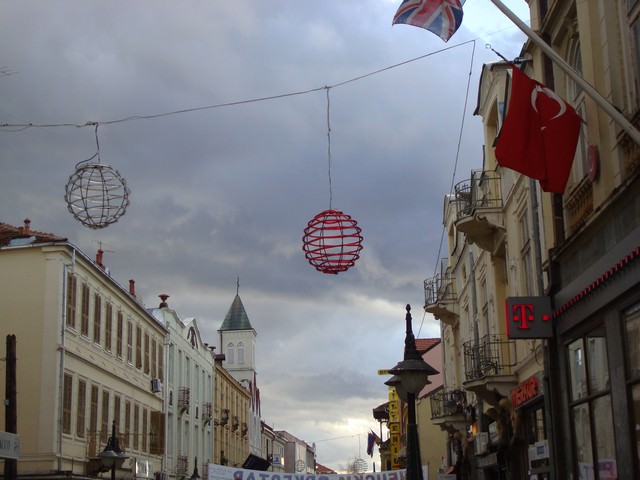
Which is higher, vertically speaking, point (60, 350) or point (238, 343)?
point (238, 343)

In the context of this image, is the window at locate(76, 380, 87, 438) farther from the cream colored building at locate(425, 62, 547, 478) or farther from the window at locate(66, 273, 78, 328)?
the cream colored building at locate(425, 62, 547, 478)

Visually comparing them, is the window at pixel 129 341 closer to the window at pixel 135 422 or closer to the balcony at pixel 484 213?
the window at pixel 135 422

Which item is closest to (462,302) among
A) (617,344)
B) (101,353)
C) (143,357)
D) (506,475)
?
(506,475)

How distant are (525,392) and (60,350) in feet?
52.4

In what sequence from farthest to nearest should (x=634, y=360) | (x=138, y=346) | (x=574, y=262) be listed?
(x=138, y=346), (x=574, y=262), (x=634, y=360)

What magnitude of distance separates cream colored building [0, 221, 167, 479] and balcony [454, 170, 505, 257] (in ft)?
44.0

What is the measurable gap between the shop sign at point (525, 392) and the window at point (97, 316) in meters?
17.2

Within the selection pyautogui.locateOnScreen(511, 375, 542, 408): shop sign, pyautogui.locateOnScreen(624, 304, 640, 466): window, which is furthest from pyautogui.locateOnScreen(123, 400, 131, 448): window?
pyautogui.locateOnScreen(624, 304, 640, 466): window

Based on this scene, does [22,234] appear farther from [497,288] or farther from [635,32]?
[635,32]

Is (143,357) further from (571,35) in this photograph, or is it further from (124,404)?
(571,35)

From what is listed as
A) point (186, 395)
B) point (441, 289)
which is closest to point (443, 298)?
point (441, 289)

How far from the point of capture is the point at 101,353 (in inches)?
1384

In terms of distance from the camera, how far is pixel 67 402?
31109 mm

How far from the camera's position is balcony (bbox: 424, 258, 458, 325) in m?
35.2
